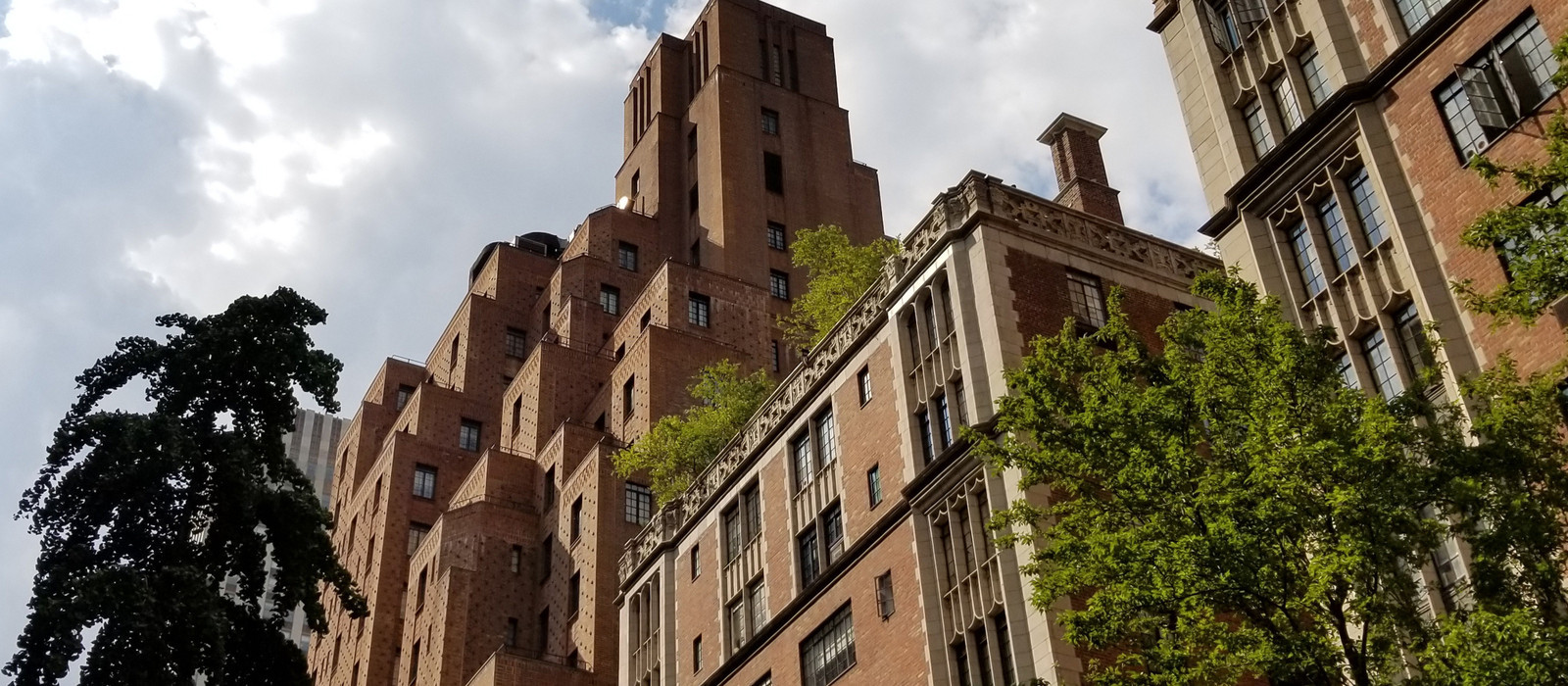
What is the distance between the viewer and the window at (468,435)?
83875mm

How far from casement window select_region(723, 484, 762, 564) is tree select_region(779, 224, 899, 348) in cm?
892

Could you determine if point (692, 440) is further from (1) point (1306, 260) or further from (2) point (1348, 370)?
(2) point (1348, 370)

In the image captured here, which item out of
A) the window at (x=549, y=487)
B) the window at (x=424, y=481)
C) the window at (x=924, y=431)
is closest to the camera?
the window at (x=924, y=431)

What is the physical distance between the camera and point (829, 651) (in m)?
36.8

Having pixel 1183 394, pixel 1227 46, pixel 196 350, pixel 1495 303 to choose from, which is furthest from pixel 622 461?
pixel 1495 303

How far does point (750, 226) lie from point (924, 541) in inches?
1990

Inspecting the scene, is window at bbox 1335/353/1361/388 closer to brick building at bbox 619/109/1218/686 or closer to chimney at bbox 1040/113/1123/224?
brick building at bbox 619/109/1218/686

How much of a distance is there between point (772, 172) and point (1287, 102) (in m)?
57.7

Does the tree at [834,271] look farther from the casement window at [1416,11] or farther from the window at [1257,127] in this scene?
the casement window at [1416,11]

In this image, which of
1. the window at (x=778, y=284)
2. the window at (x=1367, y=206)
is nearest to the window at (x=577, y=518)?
the window at (x=778, y=284)

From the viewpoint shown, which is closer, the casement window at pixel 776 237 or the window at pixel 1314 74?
the window at pixel 1314 74

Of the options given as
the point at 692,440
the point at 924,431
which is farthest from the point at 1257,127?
the point at 692,440

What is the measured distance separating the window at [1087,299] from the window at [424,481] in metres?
51.4

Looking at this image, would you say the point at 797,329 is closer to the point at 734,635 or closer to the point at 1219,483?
the point at 734,635
